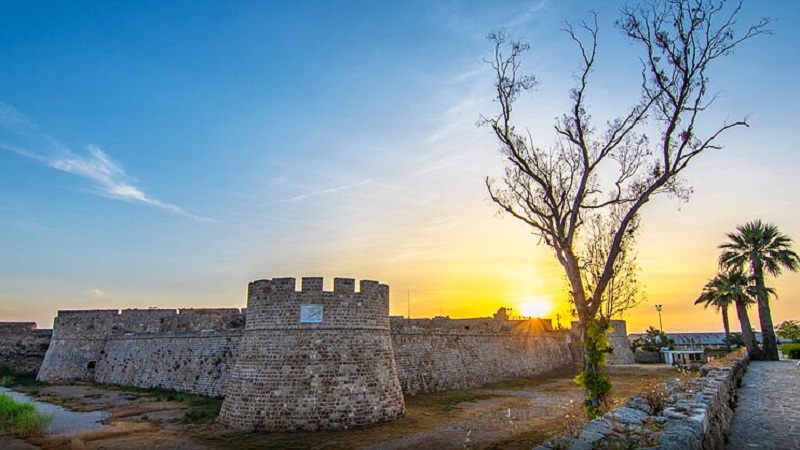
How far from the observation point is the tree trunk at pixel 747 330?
32.8 meters

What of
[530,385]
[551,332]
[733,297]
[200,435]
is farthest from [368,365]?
[733,297]

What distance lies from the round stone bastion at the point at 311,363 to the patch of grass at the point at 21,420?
569 centimetres

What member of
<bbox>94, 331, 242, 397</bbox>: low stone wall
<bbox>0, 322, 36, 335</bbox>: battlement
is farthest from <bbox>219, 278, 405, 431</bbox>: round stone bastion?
<bbox>0, 322, 36, 335</bbox>: battlement

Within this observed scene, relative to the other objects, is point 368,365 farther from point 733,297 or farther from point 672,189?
point 733,297

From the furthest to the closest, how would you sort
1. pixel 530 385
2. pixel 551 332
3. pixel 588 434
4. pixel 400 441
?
pixel 551 332 < pixel 530 385 < pixel 400 441 < pixel 588 434

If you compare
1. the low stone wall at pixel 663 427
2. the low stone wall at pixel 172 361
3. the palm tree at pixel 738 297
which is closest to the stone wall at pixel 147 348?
the low stone wall at pixel 172 361

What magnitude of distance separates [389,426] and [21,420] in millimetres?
11574

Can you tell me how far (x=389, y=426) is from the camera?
14.6 meters

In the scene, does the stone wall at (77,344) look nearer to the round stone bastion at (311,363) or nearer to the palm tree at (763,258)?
the round stone bastion at (311,363)

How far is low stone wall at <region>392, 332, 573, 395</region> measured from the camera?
885 inches

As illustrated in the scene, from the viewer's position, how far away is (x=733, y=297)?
3369 centimetres

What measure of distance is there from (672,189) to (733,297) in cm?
2562

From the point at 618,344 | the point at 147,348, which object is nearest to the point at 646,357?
the point at 618,344

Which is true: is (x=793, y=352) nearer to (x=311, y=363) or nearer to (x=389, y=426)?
(x=389, y=426)
